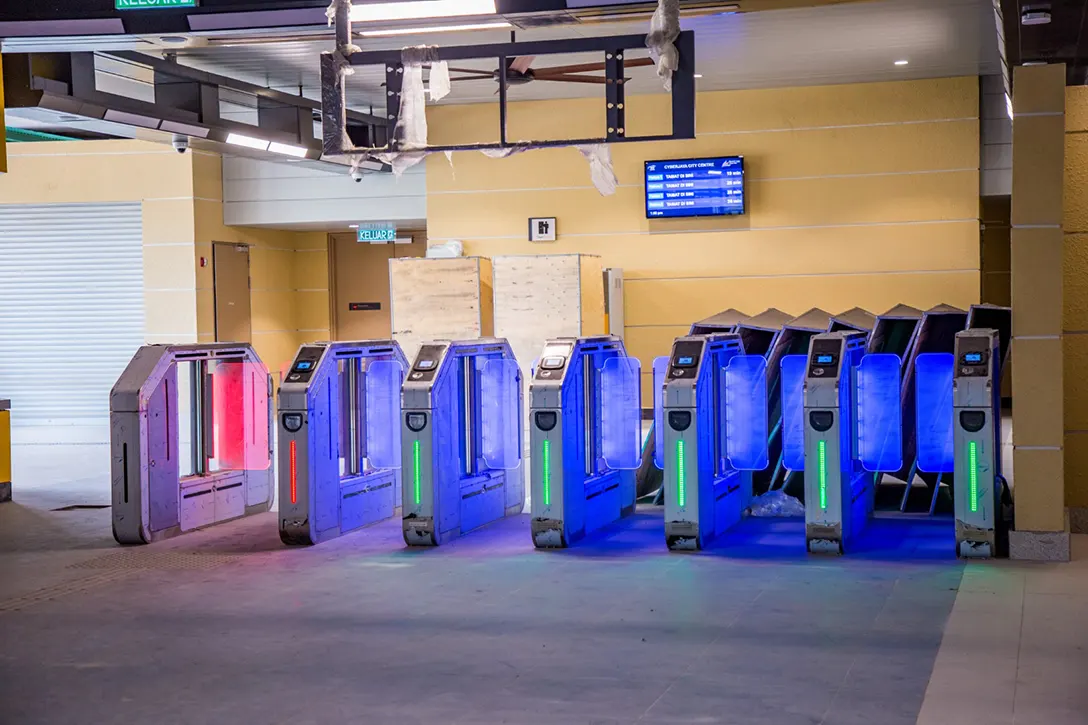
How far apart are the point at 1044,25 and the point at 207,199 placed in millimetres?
11087

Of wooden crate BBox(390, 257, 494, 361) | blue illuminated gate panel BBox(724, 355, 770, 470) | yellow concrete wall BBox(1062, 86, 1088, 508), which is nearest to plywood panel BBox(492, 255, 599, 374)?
wooden crate BBox(390, 257, 494, 361)

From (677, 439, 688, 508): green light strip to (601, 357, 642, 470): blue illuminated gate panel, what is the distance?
0.90 metres

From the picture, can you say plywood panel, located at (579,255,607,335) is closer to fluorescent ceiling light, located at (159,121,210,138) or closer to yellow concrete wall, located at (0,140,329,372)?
fluorescent ceiling light, located at (159,121,210,138)

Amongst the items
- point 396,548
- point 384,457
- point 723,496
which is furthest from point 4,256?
point 723,496

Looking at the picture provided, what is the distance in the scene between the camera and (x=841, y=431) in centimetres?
648

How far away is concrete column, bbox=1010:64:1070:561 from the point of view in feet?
20.4

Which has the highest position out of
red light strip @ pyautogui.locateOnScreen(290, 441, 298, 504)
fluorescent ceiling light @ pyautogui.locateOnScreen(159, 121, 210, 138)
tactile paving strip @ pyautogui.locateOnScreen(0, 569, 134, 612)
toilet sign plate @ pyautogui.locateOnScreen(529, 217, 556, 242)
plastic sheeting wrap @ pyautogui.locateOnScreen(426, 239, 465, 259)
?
fluorescent ceiling light @ pyautogui.locateOnScreen(159, 121, 210, 138)

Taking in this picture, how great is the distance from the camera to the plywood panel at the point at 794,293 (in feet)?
39.5

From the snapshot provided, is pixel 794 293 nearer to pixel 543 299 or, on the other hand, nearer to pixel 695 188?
pixel 695 188

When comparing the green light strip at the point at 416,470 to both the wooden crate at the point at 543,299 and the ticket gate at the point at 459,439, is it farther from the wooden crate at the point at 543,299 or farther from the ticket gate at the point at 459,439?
the wooden crate at the point at 543,299

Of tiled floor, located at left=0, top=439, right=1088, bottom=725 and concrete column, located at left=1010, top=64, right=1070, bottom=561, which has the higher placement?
concrete column, located at left=1010, top=64, right=1070, bottom=561

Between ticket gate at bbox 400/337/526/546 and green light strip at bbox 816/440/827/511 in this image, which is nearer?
green light strip at bbox 816/440/827/511

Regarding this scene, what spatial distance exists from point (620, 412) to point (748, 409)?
80cm

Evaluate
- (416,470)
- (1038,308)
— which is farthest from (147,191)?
(1038,308)
